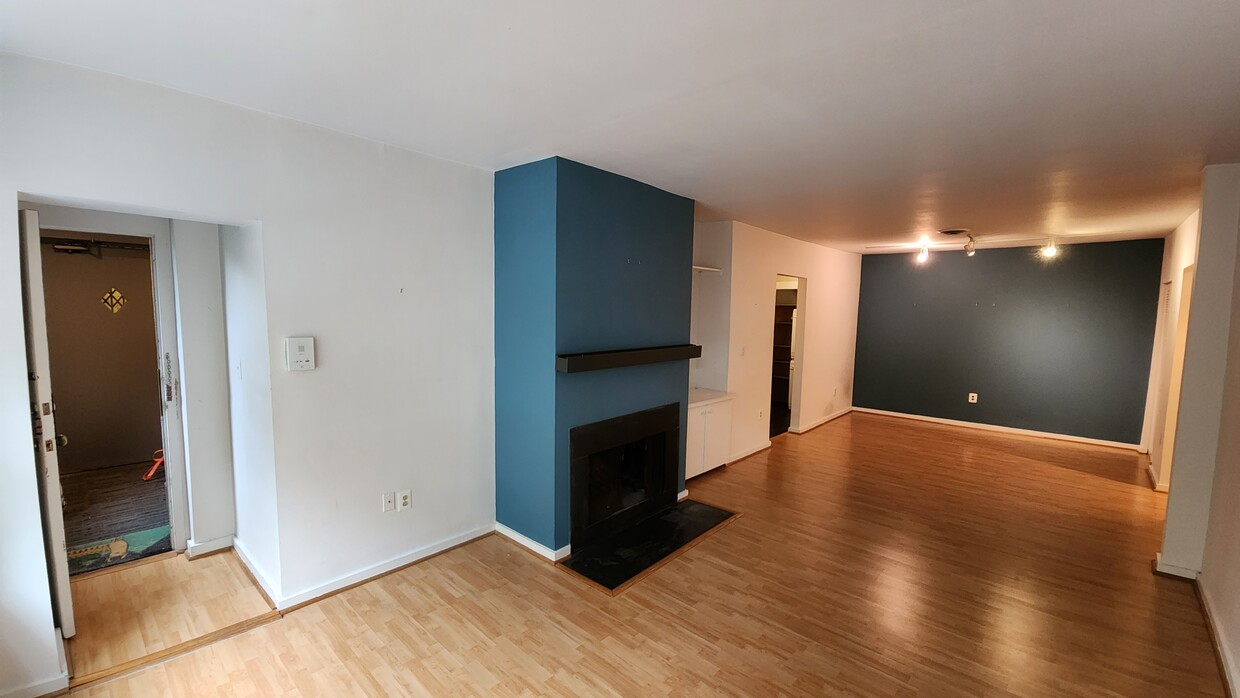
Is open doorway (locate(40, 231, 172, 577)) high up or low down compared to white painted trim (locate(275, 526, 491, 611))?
up

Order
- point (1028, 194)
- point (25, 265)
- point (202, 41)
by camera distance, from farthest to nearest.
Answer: point (1028, 194) < point (25, 265) < point (202, 41)

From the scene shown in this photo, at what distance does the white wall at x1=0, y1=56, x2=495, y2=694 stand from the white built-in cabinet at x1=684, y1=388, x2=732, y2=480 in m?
1.78

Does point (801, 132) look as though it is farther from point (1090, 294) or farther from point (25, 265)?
point (1090, 294)

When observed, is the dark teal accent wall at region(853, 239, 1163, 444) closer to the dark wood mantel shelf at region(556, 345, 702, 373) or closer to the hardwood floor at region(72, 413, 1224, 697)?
the hardwood floor at region(72, 413, 1224, 697)

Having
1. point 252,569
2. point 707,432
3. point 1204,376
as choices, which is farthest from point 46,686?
point 1204,376

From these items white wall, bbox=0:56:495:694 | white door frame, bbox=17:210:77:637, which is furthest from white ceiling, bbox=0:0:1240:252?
white door frame, bbox=17:210:77:637

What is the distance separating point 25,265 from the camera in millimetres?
1927

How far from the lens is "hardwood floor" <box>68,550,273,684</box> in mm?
2154

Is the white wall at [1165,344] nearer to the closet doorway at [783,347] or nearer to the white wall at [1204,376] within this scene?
the white wall at [1204,376]

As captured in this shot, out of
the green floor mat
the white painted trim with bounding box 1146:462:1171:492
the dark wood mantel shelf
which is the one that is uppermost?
the dark wood mantel shelf

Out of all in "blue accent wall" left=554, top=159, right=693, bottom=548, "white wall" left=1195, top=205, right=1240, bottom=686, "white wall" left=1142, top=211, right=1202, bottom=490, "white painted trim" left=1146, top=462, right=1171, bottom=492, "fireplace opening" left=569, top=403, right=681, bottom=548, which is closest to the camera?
"white wall" left=1195, top=205, right=1240, bottom=686

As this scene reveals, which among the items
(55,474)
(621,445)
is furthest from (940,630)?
(55,474)

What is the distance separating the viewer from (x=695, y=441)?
14.2 feet

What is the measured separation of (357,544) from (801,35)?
125 inches
